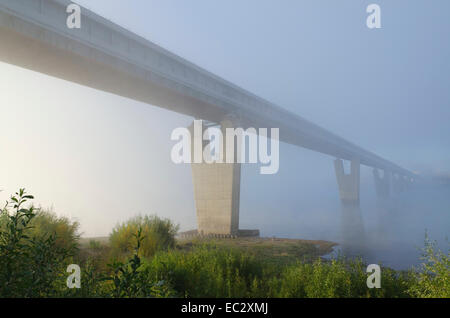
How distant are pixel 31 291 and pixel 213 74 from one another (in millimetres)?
25698

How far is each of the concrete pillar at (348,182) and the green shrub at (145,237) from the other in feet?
214

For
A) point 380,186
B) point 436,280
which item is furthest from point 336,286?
point 380,186

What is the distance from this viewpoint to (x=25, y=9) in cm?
1536

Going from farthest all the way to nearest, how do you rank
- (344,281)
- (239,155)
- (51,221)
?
(239,155)
(51,221)
(344,281)

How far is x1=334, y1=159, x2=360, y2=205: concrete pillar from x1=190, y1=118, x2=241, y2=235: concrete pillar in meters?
53.2

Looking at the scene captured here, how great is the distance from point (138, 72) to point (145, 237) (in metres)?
13.2

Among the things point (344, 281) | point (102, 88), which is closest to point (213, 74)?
point (102, 88)

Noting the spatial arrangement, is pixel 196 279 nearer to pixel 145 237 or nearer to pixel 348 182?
pixel 145 237

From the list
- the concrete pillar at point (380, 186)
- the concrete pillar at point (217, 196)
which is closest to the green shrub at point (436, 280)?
the concrete pillar at point (217, 196)

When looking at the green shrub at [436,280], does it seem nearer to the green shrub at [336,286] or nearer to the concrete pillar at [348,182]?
the green shrub at [336,286]

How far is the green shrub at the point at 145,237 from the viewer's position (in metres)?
11.8

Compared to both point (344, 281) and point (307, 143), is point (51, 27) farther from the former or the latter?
point (307, 143)

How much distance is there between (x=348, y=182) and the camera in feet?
241
